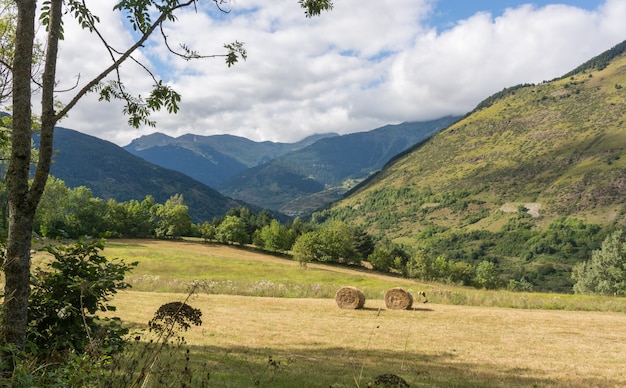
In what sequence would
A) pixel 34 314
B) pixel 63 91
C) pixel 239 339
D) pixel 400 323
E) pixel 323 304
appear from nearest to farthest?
pixel 63 91
pixel 34 314
pixel 239 339
pixel 400 323
pixel 323 304

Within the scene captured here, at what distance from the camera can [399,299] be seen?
1053 inches

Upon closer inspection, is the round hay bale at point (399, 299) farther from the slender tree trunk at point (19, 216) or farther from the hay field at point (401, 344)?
the slender tree trunk at point (19, 216)

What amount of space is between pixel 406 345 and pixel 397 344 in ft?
26.0

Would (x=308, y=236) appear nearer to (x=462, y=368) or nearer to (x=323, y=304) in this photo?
(x=323, y=304)

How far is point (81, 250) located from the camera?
6.71 metres

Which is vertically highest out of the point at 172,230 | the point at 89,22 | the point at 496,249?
the point at 89,22

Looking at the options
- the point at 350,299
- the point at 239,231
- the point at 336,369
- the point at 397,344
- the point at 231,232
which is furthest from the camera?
the point at 239,231

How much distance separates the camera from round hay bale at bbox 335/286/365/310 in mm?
25953

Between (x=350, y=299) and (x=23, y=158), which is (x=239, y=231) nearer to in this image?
(x=350, y=299)

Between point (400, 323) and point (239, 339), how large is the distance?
30.7 ft

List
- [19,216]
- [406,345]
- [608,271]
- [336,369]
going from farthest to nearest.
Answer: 1. [608,271]
2. [336,369]
3. [406,345]
4. [19,216]

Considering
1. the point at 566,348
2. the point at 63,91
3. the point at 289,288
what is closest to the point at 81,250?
the point at 63,91

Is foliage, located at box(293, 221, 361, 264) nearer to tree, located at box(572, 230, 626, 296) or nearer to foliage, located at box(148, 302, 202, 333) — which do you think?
tree, located at box(572, 230, 626, 296)

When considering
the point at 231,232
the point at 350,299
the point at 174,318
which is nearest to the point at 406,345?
the point at 174,318
